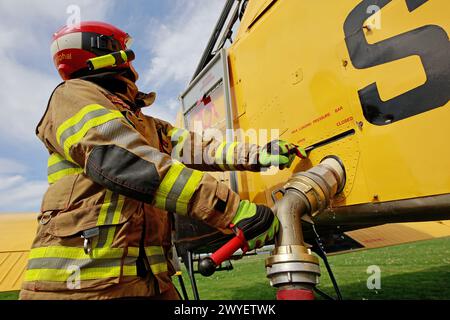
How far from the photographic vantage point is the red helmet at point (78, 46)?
256 cm

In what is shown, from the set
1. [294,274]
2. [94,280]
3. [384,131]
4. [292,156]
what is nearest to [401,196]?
[384,131]

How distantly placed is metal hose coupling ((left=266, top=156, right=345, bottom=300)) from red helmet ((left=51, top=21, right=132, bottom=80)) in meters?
1.66

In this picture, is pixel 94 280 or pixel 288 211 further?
pixel 288 211

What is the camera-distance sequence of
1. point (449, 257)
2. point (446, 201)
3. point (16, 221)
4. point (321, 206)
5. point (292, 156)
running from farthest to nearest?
point (449, 257)
point (16, 221)
point (292, 156)
point (321, 206)
point (446, 201)

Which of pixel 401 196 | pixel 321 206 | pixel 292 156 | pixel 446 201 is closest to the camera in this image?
pixel 446 201

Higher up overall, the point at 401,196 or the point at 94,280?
the point at 401,196

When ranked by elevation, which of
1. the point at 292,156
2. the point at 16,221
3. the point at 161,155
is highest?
the point at 16,221

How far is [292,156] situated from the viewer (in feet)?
9.51

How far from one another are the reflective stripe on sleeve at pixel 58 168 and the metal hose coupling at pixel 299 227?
1.34 meters

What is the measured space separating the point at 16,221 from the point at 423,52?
7716 mm

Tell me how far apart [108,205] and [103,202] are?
4 cm

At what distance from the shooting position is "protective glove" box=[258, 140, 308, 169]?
110 inches

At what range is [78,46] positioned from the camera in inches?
101
